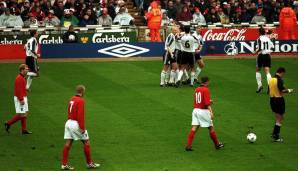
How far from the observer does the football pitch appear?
2322 cm

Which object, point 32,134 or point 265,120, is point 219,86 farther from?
point 32,134

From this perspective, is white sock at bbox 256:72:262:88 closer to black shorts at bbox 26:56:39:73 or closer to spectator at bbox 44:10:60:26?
black shorts at bbox 26:56:39:73

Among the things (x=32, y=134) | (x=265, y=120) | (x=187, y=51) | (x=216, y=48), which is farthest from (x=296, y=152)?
(x=216, y=48)

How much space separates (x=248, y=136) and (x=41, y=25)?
77.4 feet

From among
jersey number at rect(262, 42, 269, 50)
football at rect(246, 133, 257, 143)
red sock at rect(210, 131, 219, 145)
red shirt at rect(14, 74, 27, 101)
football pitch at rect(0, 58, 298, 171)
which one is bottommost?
football pitch at rect(0, 58, 298, 171)

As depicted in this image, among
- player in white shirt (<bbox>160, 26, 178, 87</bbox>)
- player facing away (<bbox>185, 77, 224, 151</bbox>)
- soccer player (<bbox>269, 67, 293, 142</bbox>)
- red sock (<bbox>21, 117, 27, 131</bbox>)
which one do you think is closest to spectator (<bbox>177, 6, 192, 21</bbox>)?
player in white shirt (<bbox>160, 26, 178, 87</bbox>)

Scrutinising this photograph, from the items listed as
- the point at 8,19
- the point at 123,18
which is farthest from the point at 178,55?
the point at 8,19

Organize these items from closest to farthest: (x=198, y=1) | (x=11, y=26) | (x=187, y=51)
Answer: (x=187, y=51), (x=11, y=26), (x=198, y=1)

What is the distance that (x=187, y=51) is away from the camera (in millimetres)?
35156

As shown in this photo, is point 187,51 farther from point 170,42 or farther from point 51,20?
point 51,20

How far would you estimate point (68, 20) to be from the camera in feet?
155

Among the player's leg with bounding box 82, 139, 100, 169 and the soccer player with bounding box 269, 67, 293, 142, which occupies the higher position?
the soccer player with bounding box 269, 67, 293, 142

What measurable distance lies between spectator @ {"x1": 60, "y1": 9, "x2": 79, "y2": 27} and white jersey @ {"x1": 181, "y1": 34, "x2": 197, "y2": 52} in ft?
43.6

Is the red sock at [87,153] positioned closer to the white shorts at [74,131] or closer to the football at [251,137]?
the white shorts at [74,131]
